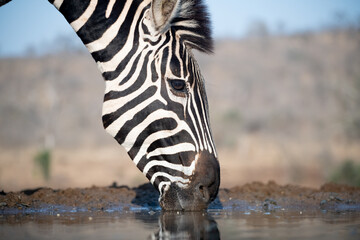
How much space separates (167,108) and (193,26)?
104 centimetres

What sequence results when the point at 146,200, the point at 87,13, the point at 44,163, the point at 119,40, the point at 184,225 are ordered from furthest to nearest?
1. the point at 44,163
2. the point at 146,200
3. the point at 87,13
4. the point at 119,40
5. the point at 184,225

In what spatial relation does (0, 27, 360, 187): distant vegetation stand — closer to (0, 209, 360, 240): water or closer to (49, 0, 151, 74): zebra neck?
(0, 209, 360, 240): water

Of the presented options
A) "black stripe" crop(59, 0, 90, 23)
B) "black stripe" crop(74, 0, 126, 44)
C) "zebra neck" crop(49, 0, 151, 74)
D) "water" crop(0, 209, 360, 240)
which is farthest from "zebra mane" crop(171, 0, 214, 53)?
"water" crop(0, 209, 360, 240)

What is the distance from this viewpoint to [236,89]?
142ft

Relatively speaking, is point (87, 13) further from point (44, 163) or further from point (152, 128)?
point (44, 163)

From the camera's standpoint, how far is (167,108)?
4762 mm

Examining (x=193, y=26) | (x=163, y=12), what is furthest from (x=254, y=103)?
(x=163, y=12)

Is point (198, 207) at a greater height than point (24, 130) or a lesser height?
lesser

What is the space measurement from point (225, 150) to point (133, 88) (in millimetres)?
23698

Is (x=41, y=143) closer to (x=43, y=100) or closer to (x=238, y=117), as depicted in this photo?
(x=43, y=100)

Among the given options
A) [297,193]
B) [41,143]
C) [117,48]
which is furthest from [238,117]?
[117,48]

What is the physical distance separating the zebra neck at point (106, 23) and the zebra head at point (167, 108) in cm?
6

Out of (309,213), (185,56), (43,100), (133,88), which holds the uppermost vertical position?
(43,100)

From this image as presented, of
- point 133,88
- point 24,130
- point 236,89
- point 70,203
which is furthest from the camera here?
point 236,89
